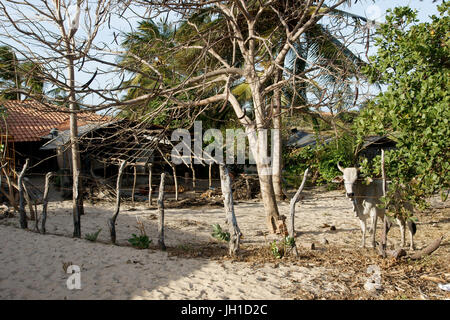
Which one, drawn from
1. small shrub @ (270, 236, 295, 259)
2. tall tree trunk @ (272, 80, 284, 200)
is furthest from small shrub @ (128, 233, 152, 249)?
tall tree trunk @ (272, 80, 284, 200)

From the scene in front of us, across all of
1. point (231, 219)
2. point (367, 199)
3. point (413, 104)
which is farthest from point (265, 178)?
point (413, 104)

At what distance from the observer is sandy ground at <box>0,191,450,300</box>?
489 cm

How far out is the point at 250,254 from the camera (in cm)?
676

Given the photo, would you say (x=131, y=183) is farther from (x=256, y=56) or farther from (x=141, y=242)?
(x=141, y=242)

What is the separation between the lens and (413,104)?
544 centimetres

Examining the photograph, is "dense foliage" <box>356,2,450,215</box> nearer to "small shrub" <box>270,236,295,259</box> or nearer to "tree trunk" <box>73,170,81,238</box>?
"small shrub" <box>270,236,295,259</box>

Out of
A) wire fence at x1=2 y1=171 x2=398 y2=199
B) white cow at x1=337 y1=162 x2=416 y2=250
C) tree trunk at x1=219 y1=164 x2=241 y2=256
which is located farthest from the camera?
wire fence at x1=2 y1=171 x2=398 y2=199

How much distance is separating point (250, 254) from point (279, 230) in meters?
2.14

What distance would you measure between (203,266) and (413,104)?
4126 mm

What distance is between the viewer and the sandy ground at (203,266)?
4.89 meters

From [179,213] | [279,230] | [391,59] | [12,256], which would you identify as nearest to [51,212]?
[179,213]

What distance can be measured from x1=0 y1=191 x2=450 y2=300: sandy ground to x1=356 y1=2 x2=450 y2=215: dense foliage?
139cm

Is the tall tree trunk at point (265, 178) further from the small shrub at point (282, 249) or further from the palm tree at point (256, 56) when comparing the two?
the small shrub at point (282, 249)

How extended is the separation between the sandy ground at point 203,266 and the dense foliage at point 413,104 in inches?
54.5
